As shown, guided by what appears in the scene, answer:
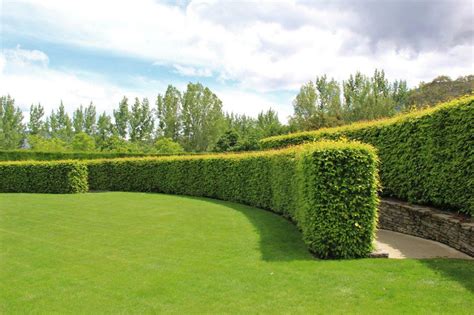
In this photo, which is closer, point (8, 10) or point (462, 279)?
point (462, 279)

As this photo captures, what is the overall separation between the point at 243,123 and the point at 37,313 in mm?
63509

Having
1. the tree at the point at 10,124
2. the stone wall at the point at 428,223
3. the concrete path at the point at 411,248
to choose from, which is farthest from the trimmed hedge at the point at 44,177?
the tree at the point at 10,124

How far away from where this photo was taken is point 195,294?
4746mm

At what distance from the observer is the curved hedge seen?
6234mm

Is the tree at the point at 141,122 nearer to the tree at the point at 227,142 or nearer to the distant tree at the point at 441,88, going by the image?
the tree at the point at 227,142

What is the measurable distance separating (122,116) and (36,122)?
14.4 meters

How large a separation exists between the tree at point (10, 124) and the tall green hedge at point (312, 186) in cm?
4445

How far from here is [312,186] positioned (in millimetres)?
6426

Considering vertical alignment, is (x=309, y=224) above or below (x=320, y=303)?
above

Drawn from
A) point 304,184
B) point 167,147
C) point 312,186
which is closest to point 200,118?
point 167,147

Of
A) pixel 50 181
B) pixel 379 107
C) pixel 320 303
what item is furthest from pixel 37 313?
pixel 379 107

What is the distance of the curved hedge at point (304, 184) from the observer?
6234 millimetres

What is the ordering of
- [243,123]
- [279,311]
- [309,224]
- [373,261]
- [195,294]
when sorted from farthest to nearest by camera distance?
1. [243,123]
2. [309,224]
3. [373,261]
4. [195,294]
5. [279,311]

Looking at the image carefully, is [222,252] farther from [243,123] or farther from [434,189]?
[243,123]
